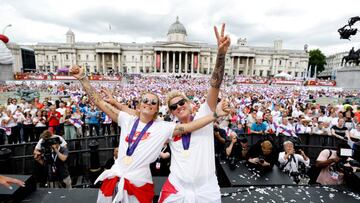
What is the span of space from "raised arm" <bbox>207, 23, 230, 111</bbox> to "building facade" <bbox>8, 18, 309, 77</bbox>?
82.3 m

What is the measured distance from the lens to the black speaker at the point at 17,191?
109 inches

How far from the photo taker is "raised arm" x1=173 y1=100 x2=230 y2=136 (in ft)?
7.15

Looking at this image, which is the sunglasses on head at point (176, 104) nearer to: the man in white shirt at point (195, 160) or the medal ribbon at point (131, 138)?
the man in white shirt at point (195, 160)

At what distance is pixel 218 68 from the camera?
2.29 meters

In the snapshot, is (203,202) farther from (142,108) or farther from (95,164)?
(95,164)

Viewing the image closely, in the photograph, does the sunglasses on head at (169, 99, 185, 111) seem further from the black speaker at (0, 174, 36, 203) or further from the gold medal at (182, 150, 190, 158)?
the black speaker at (0, 174, 36, 203)

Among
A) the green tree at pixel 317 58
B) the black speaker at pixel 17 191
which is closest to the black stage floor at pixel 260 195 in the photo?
the black speaker at pixel 17 191

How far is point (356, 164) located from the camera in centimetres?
353

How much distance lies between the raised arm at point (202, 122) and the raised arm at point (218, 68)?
0.34ft

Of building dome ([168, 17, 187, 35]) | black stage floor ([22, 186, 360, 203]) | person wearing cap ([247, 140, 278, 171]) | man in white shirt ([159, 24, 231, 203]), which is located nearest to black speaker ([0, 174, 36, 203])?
black stage floor ([22, 186, 360, 203])

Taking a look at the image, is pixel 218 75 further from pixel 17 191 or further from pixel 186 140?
pixel 17 191

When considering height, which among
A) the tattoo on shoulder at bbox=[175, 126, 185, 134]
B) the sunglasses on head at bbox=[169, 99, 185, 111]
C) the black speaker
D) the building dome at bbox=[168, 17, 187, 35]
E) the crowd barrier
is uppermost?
the building dome at bbox=[168, 17, 187, 35]

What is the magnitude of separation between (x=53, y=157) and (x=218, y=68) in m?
4.44

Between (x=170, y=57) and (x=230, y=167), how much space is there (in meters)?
87.9
